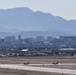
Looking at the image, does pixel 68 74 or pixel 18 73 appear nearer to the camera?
pixel 68 74

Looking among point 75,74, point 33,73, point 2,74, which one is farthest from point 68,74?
point 2,74

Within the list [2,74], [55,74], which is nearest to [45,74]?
[55,74]

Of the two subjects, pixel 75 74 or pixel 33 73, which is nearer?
pixel 75 74

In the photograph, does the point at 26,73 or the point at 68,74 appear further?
the point at 26,73

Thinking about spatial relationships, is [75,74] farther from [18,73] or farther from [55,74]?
[18,73]

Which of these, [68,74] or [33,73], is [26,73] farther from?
[68,74]

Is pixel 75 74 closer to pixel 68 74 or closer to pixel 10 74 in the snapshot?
pixel 68 74

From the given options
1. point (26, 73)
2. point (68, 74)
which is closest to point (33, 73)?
point (26, 73)
